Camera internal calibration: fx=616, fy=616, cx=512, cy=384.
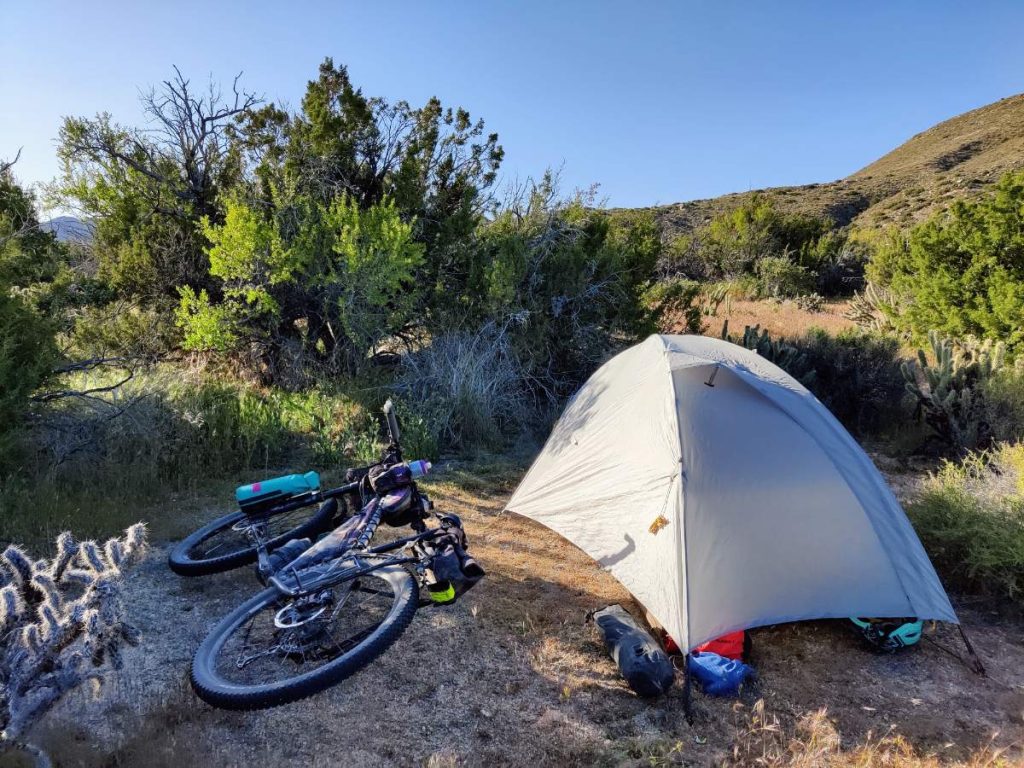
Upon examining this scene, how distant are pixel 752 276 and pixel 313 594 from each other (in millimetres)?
20271

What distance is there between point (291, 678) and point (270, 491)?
123 centimetres

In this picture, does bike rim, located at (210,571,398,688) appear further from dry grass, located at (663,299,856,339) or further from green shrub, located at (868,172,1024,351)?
green shrub, located at (868,172,1024,351)

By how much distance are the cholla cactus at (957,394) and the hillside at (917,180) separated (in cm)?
2514

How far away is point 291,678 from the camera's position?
102 inches

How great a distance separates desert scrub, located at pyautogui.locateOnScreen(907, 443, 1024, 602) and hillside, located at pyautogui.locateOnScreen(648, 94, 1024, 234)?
27.9 m

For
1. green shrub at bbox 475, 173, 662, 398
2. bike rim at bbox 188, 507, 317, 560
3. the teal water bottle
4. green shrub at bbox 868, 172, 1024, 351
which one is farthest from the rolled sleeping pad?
green shrub at bbox 868, 172, 1024, 351

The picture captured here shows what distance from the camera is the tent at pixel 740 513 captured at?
132 inches

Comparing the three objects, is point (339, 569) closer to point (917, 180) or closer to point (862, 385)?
point (862, 385)

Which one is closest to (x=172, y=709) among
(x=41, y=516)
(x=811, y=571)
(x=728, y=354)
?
(x=41, y=516)

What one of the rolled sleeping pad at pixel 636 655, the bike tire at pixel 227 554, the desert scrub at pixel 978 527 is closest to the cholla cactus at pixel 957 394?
the desert scrub at pixel 978 527

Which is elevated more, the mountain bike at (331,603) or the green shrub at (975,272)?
the green shrub at (975,272)

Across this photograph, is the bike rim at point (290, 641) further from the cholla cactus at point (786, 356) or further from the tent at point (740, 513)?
the cholla cactus at point (786, 356)

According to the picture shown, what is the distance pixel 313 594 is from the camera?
2965 millimetres

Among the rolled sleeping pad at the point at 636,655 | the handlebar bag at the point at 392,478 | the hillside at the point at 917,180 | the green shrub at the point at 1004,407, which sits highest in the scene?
the hillside at the point at 917,180
